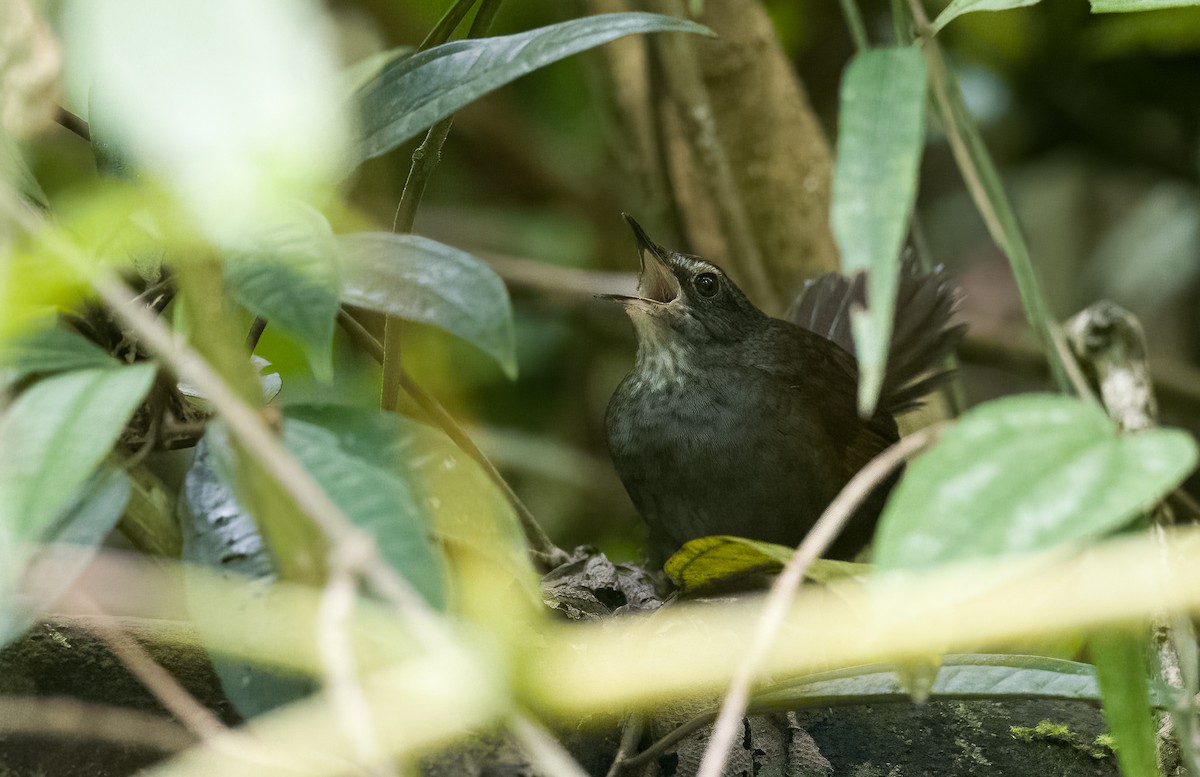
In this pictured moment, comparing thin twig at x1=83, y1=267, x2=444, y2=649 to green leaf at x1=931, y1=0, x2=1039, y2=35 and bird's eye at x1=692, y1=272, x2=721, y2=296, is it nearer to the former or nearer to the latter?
green leaf at x1=931, y1=0, x2=1039, y2=35

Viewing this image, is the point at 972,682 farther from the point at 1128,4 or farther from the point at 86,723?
the point at 86,723

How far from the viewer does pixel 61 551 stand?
0.92m

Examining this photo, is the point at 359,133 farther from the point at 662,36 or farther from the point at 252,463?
the point at 662,36

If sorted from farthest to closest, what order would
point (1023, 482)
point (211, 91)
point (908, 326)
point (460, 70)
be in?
point (908, 326) → point (460, 70) → point (211, 91) → point (1023, 482)

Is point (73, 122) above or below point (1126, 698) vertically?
above

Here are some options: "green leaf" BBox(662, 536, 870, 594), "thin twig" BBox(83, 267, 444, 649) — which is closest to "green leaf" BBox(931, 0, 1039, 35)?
"green leaf" BBox(662, 536, 870, 594)

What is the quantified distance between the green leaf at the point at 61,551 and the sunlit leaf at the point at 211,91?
24cm

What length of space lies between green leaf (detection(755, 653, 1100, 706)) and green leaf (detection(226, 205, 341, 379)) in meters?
0.67

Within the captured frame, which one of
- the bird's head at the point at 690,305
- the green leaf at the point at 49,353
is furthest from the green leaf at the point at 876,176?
the bird's head at the point at 690,305

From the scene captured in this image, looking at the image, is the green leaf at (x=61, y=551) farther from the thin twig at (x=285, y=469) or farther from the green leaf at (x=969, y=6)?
the green leaf at (x=969, y=6)

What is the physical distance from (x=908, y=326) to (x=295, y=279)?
6.92 ft

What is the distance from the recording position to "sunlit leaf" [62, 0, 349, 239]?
0.88 m

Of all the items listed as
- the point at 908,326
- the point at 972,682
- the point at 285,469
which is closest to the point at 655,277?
the point at 908,326

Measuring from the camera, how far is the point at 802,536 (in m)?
2.09
